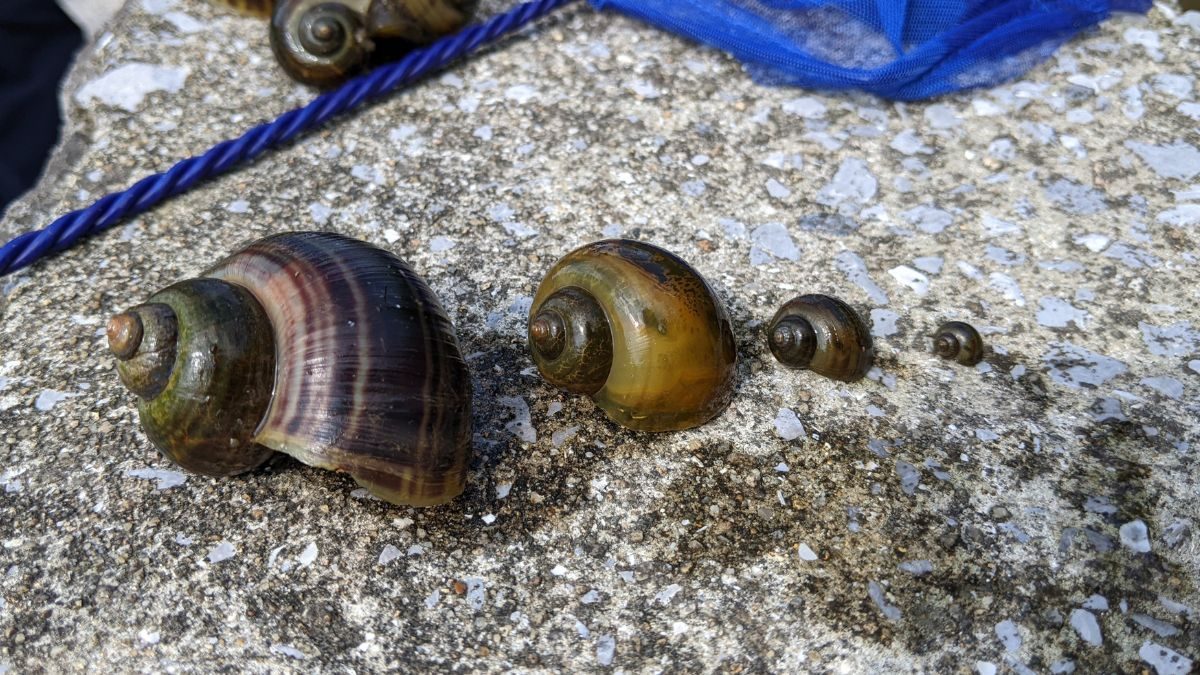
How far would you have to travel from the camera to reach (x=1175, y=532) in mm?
2084

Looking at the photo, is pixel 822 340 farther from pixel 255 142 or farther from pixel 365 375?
pixel 255 142

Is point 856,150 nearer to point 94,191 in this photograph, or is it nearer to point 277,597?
point 277,597

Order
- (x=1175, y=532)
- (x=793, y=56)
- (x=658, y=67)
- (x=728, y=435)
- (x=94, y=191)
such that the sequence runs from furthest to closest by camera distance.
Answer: (x=658, y=67) → (x=793, y=56) → (x=94, y=191) → (x=728, y=435) → (x=1175, y=532)

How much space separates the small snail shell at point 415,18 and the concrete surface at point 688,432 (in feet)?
0.57

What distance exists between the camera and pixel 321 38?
306cm

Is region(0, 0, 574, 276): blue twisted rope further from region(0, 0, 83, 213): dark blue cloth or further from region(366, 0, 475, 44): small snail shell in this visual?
region(0, 0, 83, 213): dark blue cloth

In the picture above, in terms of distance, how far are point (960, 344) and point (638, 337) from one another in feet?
2.98

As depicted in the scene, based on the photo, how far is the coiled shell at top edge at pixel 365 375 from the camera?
72.4 inches

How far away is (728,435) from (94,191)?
81.5 inches

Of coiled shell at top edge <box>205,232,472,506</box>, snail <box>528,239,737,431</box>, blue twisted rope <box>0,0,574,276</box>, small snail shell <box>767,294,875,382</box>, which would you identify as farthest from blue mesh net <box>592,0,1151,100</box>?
coiled shell at top edge <box>205,232,472,506</box>

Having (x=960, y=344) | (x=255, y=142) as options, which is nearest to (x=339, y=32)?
(x=255, y=142)

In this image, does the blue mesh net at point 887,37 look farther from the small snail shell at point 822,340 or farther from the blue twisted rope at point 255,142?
the small snail shell at point 822,340

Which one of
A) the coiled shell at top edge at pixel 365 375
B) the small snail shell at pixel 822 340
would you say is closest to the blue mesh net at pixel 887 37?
the small snail shell at pixel 822 340

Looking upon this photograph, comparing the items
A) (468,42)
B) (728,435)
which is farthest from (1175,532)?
(468,42)
